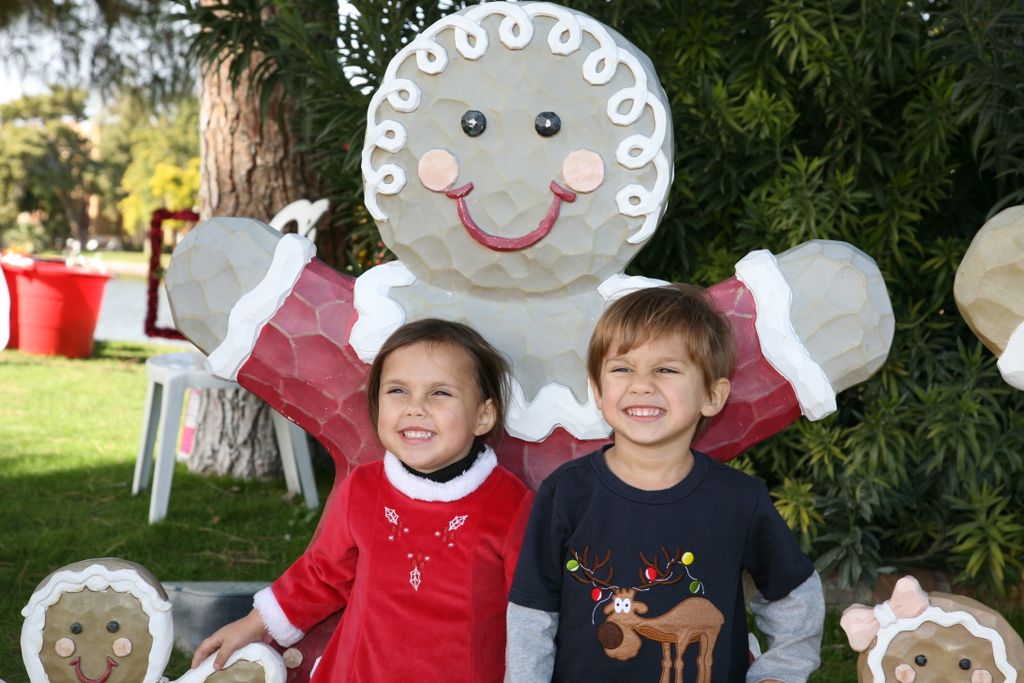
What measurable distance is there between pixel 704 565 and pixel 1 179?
2957 centimetres

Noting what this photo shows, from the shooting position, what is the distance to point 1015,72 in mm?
2475

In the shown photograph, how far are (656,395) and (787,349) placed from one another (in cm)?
31

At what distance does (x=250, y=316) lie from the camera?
175cm

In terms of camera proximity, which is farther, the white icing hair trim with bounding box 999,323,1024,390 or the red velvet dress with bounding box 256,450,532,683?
the red velvet dress with bounding box 256,450,532,683

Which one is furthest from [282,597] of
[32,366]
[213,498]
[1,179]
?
[1,179]

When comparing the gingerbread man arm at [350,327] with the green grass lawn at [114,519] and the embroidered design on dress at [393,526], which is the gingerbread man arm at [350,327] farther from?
the green grass lawn at [114,519]

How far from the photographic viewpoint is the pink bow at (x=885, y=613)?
139 centimetres

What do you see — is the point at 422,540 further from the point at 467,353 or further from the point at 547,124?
the point at 547,124

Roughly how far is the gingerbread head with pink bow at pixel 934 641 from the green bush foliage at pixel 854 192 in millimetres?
1369

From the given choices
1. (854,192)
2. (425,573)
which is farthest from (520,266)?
(854,192)

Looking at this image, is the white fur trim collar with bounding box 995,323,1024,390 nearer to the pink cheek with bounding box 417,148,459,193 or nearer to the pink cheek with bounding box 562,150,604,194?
the pink cheek with bounding box 562,150,604,194

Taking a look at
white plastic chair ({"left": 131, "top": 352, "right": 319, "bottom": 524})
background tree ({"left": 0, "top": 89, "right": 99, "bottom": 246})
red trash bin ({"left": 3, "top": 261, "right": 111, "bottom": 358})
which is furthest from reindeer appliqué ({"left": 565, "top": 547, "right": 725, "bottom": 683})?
background tree ({"left": 0, "top": 89, "right": 99, "bottom": 246})

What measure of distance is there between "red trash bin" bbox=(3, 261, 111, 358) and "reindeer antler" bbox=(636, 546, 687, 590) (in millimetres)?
7084

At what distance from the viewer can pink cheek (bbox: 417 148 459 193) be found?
1.71 meters
